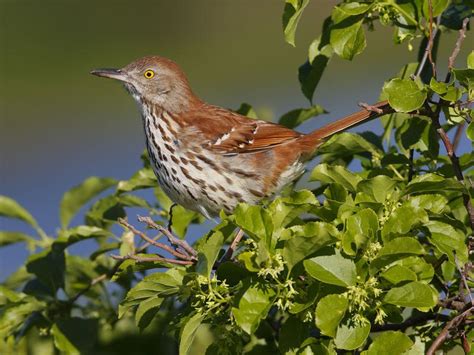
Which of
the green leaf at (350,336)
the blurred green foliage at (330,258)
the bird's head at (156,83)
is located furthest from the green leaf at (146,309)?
the bird's head at (156,83)

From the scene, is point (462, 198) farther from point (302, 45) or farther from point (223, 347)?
point (302, 45)

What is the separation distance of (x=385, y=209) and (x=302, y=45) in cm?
1216

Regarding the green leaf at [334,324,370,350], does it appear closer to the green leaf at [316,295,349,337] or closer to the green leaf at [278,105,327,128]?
the green leaf at [316,295,349,337]

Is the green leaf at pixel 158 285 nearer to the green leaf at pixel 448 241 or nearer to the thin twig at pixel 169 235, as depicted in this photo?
the thin twig at pixel 169 235

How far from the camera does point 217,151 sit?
391 cm

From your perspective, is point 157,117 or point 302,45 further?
point 302,45

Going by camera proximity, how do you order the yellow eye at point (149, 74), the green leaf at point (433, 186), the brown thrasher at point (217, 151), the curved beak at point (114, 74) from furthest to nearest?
the yellow eye at point (149, 74), the curved beak at point (114, 74), the brown thrasher at point (217, 151), the green leaf at point (433, 186)

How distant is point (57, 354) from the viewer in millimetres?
3641

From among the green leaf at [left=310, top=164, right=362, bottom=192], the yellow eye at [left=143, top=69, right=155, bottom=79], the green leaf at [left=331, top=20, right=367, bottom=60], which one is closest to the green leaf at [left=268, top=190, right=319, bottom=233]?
the green leaf at [left=310, top=164, right=362, bottom=192]

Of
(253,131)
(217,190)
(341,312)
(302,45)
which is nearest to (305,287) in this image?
(341,312)

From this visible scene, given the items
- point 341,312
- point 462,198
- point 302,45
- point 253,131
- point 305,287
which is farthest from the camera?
point 302,45

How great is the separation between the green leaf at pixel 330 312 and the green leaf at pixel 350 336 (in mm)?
96

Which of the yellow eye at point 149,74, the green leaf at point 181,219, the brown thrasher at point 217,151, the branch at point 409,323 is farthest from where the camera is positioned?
the yellow eye at point 149,74

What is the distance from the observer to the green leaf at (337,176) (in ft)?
8.98
